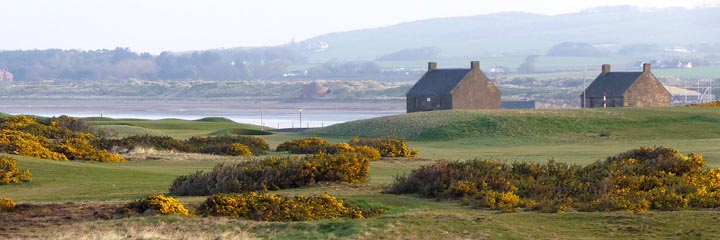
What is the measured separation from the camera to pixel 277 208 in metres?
20.9

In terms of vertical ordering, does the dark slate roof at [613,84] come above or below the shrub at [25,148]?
above

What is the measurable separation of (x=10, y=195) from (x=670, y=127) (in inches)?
1570

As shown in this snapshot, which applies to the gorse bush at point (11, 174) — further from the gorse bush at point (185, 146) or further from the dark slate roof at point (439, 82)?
the dark slate roof at point (439, 82)

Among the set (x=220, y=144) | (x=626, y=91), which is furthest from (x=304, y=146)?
(x=626, y=91)

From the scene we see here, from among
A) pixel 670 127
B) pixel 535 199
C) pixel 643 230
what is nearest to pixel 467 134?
pixel 670 127

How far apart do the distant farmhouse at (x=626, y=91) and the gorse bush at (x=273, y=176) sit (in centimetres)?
6817

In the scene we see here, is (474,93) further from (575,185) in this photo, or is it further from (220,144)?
(575,185)

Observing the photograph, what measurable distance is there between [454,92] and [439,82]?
9.30 ft

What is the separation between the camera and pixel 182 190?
83.0ft

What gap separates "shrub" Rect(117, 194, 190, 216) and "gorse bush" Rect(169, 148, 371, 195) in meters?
4.05

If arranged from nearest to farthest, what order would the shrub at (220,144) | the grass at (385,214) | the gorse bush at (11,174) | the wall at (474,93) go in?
1. the grass at (385,214)
2. the gorse bush at (11,174)
3. the shrub at (220,144)
4. the wall at (474,93)

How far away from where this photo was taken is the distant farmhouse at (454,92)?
9394 cm

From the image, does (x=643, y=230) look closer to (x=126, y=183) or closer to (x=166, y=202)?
(x=166, y=202)

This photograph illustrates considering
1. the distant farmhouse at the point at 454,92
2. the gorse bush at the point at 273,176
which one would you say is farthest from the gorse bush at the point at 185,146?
the distant farmhouse at the point at 454,92
